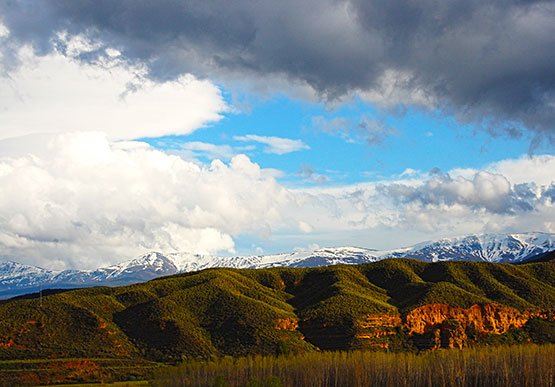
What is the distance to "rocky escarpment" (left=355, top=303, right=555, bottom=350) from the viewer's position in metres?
147

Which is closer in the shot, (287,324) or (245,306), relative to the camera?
(287,324)

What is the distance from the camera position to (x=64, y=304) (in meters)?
144

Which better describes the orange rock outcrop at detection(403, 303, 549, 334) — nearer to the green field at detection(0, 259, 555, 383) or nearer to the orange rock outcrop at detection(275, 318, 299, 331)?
the green field at detection(0, 259, 555, 383)

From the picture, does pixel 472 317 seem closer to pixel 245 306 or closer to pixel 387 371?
pixel 387 371

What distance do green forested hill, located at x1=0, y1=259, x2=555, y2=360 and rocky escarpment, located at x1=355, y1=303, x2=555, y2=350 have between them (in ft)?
7.43

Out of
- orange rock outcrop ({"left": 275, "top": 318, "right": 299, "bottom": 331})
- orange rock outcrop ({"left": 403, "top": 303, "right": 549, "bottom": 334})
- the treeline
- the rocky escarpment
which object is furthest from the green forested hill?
the treeline

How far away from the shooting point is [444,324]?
506ft

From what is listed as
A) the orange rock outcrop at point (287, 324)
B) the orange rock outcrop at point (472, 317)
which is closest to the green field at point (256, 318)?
Result: the orange rock outcrop at point (287, 324)

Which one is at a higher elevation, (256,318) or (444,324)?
(256,318)

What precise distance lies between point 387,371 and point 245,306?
50.5 meters

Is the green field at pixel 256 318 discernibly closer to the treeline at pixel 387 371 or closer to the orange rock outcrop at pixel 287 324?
the orange rock outcrop at pixel 287 324

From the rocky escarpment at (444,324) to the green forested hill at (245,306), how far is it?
226cm

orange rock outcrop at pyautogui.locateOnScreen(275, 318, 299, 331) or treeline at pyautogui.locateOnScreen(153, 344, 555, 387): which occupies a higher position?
orange rock outcrop at pyautogui.locateOnScreen(275, 318, 299, 331)

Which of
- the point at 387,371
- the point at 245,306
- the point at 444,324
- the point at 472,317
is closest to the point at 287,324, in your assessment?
the point at 245,306
